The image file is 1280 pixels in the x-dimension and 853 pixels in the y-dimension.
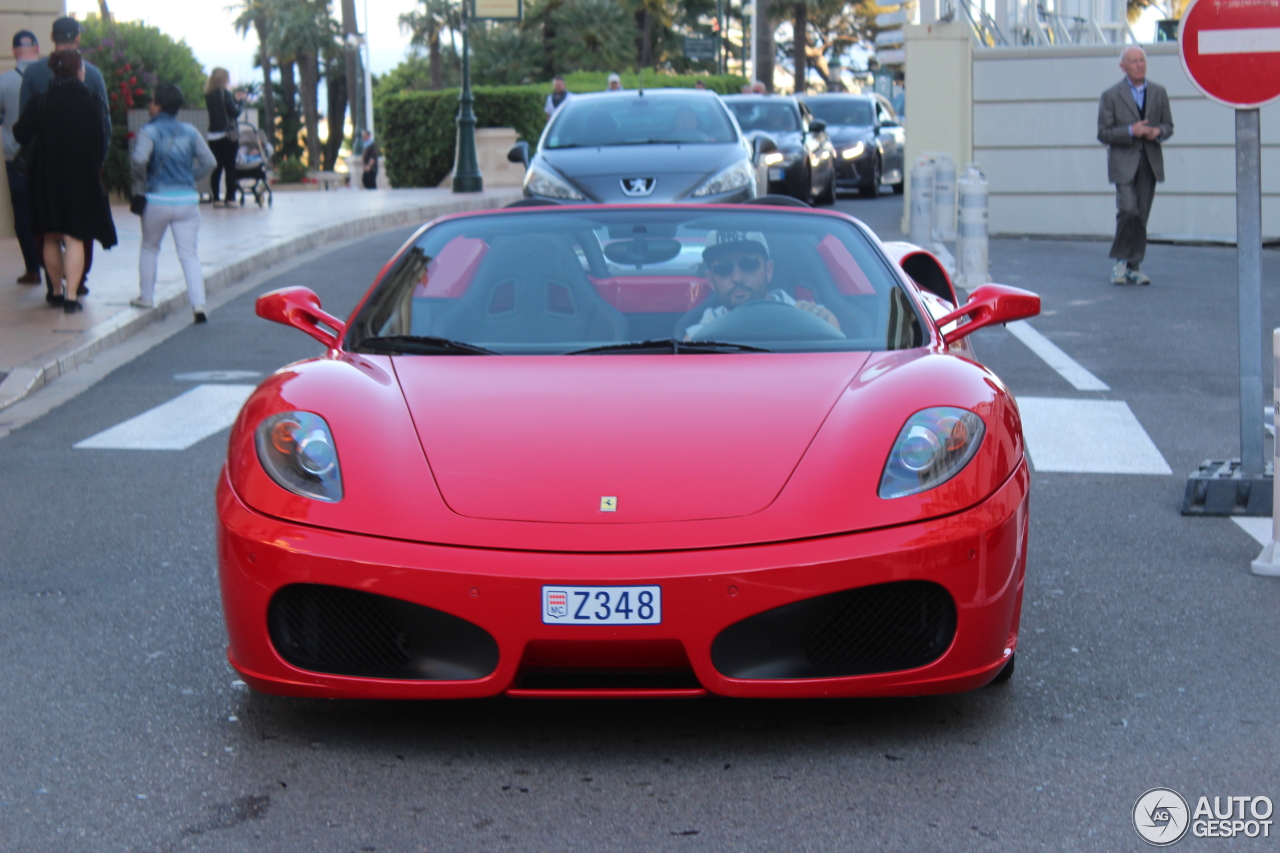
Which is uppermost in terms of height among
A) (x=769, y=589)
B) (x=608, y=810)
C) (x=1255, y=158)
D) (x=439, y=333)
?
(x=1255, y=158)

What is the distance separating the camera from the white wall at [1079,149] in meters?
18.8

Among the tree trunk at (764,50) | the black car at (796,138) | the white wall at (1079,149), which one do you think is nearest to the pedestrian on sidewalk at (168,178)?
the black car at (796,138)

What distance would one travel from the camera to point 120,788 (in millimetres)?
3369

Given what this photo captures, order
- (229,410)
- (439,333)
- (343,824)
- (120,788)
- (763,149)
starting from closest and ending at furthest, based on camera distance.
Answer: (343,824) < (120,788) < (439,333) < (229,410) < (763,149)

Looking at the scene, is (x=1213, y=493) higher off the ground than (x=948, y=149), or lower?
lower

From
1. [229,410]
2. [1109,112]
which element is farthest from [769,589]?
[1109,112]

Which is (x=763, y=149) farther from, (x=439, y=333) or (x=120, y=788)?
(x=120, y=788)

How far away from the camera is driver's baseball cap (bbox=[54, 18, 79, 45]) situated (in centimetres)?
1098

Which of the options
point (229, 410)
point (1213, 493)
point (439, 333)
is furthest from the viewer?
point (229, 410)

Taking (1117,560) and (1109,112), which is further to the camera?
(1109,112)

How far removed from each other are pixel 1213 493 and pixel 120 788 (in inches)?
163

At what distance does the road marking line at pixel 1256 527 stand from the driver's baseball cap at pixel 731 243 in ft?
6.91

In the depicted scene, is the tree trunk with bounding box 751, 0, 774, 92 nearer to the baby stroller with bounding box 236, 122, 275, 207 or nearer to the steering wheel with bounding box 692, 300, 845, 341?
the baby stroller with bounding box 236, 122, 275, 207

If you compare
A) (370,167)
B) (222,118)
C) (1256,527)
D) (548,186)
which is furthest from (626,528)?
(370,167)
